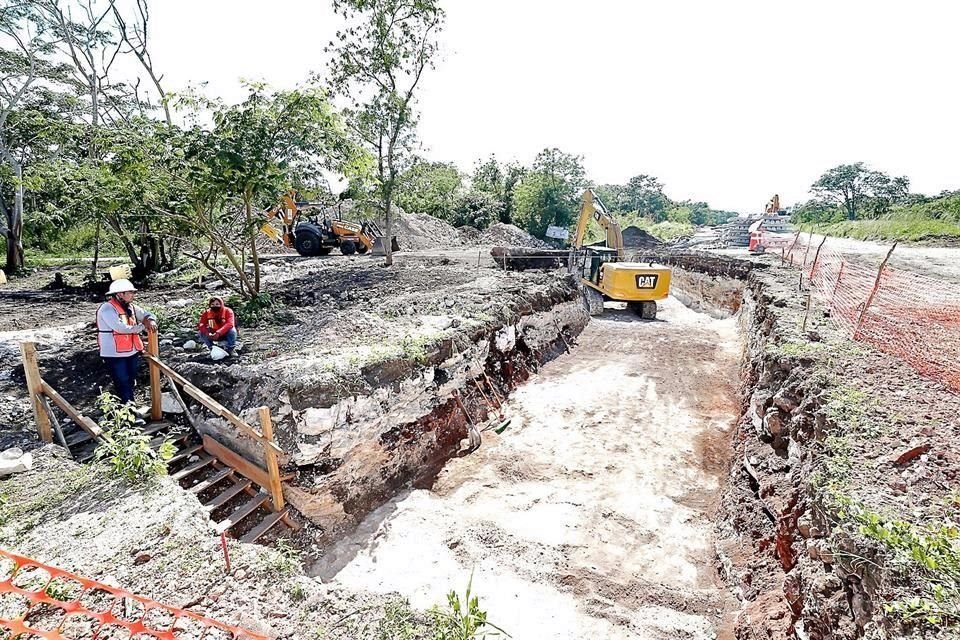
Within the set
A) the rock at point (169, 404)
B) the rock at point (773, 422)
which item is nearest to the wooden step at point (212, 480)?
the rock at point (169, 404)

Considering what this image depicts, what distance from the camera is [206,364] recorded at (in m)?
6.33

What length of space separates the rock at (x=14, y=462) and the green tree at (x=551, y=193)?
84.9 feet

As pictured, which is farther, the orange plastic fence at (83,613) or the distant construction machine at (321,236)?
the distant construction machine at (321,236)

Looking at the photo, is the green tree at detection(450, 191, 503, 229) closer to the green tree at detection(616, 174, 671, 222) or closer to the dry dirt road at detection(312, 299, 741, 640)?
the dry dirt road at detection(312, 299, 741, 640)

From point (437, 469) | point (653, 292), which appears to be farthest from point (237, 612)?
point (653, 292)

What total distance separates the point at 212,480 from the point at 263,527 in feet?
2.64

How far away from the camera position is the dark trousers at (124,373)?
5520 millimetres

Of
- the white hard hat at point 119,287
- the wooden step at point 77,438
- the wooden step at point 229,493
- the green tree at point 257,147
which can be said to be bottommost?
the wooden step at point 229,493

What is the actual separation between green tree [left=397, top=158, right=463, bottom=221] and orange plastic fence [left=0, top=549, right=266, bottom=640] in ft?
40.5

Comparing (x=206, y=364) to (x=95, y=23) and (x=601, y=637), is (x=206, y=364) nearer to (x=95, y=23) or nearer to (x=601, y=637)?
(x=601, y=637)

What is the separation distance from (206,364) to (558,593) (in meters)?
5.20

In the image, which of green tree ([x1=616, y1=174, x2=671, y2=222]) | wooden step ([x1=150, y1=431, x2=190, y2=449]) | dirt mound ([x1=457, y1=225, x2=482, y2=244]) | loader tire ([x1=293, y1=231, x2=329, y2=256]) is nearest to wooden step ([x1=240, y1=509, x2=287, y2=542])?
wooden step ([x1=150, y1=431, x2=190, y2=449])

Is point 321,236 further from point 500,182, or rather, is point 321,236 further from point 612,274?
point 500,182

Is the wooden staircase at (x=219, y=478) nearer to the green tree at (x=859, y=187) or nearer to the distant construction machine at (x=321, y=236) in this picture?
the distant construction machine at (x=321, y=236)
